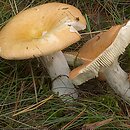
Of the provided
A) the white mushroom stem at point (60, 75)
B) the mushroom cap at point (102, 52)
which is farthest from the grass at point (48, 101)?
the mushroom cap at point (102, 52)

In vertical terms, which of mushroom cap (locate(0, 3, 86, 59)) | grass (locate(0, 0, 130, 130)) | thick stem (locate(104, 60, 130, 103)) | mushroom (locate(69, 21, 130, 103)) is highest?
mushroom cap (locate(0, 3, 86, 59))

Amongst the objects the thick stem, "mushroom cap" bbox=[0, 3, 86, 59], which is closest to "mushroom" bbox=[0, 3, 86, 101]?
"mushroom cap" bbox=[0, 3, 86, 59]

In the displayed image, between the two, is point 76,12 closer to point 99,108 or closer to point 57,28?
point 57,28

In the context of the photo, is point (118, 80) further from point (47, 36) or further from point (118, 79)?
point (47, 36)

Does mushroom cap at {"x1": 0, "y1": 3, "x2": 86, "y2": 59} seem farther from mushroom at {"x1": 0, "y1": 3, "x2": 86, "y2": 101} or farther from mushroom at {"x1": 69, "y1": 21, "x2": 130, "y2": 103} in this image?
mushroom at {"x1": 69, "y1": 21, "x2": 130, "y2": 103}

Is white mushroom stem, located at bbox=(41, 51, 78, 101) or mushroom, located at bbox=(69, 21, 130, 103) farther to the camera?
white mushroom stem, located at bbox=(41, 51, 78, 101)

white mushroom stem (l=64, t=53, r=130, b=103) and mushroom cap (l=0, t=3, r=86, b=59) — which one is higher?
mushroom cap (l=0, t=3, r=86, b=59)

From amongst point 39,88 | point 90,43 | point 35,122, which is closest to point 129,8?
point 90,43
